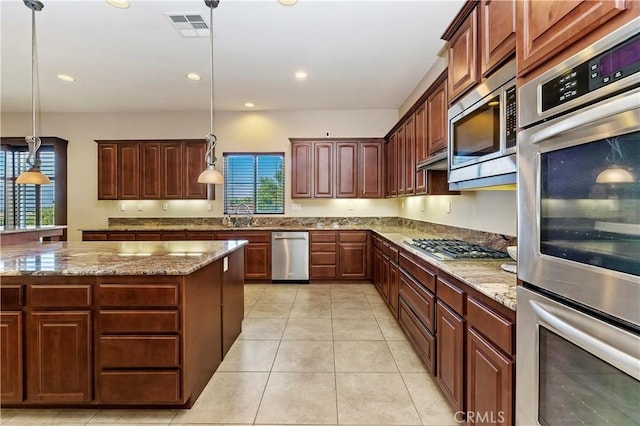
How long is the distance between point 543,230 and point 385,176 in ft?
14.4

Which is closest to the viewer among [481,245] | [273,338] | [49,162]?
[481,245]

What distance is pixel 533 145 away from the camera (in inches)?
41.6

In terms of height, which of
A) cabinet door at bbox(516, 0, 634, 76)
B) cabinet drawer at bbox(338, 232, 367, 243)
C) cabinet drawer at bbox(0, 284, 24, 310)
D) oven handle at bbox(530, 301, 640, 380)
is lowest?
cabinet drawer at bbox(0, 284, 24, 310)

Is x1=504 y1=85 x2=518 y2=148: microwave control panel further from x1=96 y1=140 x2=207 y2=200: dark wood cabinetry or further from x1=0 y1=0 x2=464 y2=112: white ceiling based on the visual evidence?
x1=96 y1=140 x2=207 y2=200: dark wood cabinetry

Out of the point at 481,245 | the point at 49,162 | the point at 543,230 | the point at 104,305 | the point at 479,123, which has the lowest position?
the point at 104,305

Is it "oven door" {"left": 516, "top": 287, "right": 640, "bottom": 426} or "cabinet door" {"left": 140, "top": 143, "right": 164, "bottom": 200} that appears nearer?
"oven door" {"left": 516, "top": 287, "right": 640, "bottom": 426}

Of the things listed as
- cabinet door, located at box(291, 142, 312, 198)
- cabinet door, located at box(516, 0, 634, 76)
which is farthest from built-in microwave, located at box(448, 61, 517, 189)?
cabinet door, located at box(291, 142, 312, 198)

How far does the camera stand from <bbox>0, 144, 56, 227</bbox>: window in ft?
18.3

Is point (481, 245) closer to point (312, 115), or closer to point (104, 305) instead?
point (104, 305)

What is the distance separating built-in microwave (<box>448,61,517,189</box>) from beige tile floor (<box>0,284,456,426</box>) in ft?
4.93

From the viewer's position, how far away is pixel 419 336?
2.49 m

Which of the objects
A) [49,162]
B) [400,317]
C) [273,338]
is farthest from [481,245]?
[49,162]

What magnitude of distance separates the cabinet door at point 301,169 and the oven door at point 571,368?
4444 mm

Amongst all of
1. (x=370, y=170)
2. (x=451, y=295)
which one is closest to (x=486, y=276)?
(x=451, y=295)
